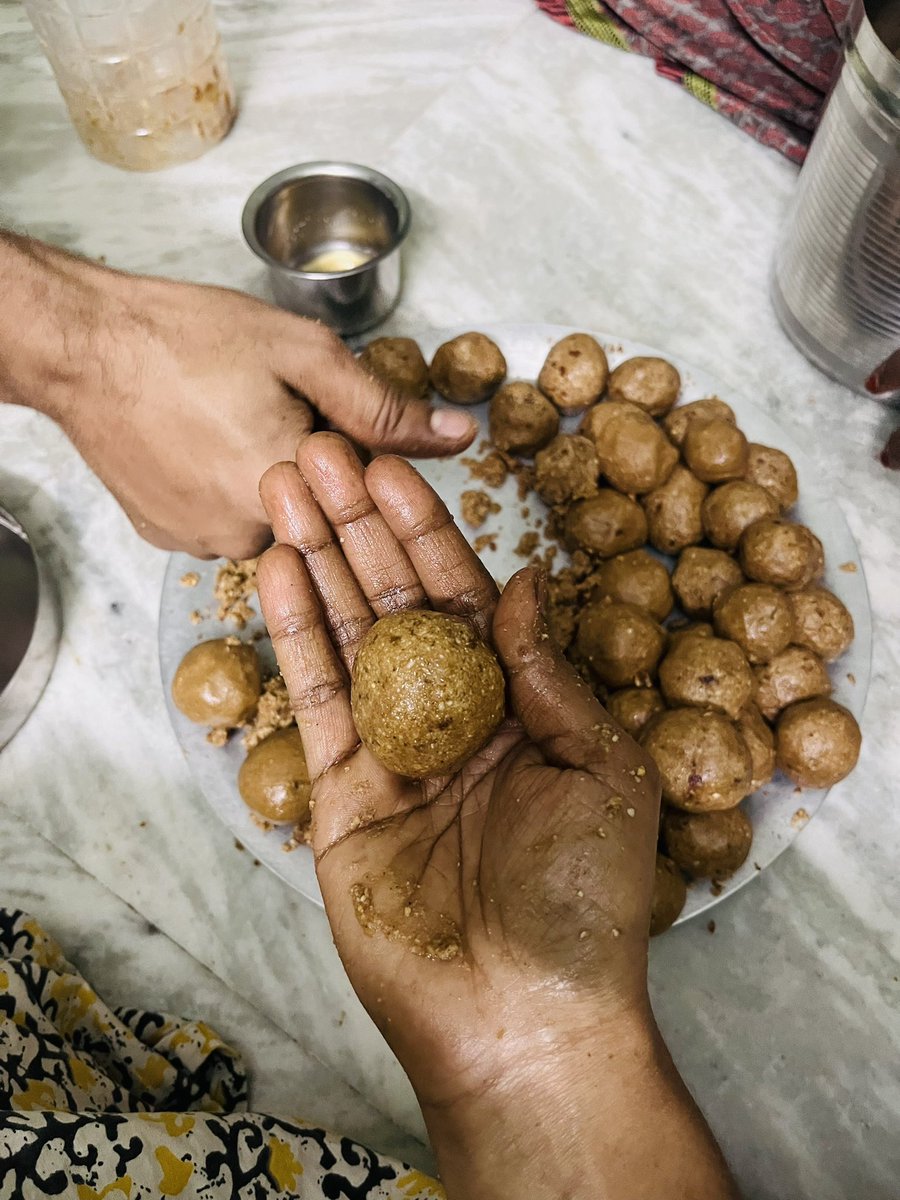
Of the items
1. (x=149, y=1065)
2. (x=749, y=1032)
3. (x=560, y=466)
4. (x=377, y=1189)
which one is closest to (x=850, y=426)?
(x=560, y=466)

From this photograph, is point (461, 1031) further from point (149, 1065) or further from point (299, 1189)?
point (149, 1065)

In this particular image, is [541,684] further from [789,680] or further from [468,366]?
[468,366]

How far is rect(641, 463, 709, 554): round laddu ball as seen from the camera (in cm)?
224

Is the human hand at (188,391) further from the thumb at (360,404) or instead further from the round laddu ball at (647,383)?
the round laddu ball at (647,383)

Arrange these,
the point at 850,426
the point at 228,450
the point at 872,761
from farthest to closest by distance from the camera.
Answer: the point at 850,426 < the point at 872,761 < the point at 228,450

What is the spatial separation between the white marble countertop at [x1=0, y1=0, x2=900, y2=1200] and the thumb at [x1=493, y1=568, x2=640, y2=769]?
85 cm

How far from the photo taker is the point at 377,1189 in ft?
5.45

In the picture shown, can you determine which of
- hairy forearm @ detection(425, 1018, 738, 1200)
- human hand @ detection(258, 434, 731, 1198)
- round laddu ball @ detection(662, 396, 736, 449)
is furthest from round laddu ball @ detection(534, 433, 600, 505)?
hairy forearm @ detection(425, 1018, 738, 1200)

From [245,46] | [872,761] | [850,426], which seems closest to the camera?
[872,761]

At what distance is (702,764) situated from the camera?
1820mm

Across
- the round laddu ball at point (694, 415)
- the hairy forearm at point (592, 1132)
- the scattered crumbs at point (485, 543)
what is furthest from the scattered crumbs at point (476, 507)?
the hairy forearm at point (592, 1132)

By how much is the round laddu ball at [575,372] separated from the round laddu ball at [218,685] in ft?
3.67

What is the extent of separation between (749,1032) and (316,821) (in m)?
1.13

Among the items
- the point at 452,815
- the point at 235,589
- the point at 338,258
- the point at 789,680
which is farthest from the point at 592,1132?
the point at 338,258
